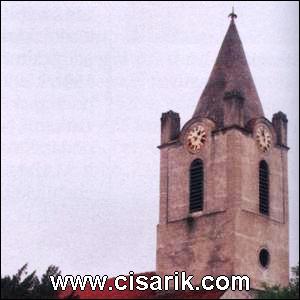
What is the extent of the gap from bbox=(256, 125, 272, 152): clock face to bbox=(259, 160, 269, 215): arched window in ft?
2.48

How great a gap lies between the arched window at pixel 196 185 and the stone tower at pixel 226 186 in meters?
0.05

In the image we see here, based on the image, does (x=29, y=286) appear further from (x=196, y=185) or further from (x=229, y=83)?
(x=229, y=83)

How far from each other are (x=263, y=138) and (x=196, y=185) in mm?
4154

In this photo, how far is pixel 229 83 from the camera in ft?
183

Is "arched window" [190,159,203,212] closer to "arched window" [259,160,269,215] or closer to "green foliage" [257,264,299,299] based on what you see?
"arched window" [259,160,269,215]

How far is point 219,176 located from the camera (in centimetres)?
5309

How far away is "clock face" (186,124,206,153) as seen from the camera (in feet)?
179

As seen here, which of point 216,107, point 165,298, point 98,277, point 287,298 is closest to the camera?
point 287,298

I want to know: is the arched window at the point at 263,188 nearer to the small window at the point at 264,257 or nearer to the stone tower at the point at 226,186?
the stone tower at the point at 226,186

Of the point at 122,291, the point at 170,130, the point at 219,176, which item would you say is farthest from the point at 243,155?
the point at 122,291

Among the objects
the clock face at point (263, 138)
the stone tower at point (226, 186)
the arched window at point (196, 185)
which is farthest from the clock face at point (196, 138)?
the clock face at point (263, 138)

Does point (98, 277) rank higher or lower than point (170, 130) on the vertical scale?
lower

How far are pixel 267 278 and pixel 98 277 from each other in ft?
30.1

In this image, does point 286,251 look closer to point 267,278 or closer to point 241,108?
point 267,278
